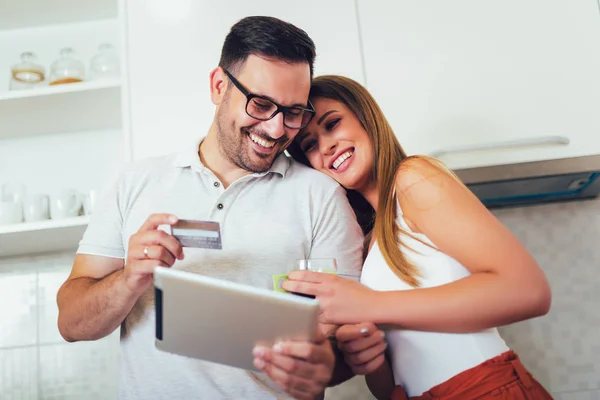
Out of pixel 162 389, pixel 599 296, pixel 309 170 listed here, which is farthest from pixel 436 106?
pixel 162 389

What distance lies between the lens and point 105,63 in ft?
5.73

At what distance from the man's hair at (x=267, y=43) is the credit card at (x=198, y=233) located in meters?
0.46

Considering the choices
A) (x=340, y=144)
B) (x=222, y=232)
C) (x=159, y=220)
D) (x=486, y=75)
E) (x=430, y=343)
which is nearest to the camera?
A: (x=159, y=220)

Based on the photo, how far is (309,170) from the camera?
1250 millimetres

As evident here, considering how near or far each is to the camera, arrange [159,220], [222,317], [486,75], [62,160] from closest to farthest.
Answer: [222,317] < [159,220] < [486,75] < [62,160]

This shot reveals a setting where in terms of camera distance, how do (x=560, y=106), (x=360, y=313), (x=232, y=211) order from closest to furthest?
1. (x=360, y=313)
2. (x=232, y=211)
3. (x=560, y=106)

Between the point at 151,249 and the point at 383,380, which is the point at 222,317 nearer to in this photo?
the point at 151,249

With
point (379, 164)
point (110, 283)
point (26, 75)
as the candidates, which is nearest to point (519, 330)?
point (379, 164)

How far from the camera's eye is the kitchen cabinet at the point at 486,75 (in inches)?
59.0

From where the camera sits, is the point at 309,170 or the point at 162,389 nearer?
the point at 162,389

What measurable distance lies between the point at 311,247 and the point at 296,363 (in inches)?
14.2

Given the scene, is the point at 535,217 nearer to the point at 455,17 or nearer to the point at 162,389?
the point at 455,17

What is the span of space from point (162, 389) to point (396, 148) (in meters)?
0.65

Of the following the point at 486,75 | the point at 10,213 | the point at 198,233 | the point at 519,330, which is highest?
the point at 486,75
